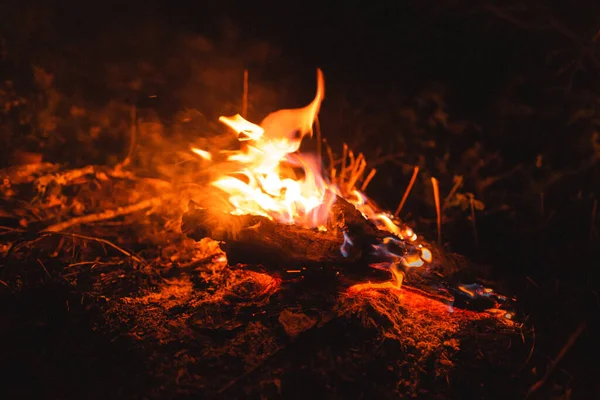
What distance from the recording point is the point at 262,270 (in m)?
2.35

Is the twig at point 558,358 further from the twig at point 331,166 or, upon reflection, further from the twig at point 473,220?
the twig at point 331,166

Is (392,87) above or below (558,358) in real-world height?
above

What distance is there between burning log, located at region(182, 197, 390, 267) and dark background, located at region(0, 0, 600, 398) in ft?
5.52

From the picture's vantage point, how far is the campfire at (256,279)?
1965 mm

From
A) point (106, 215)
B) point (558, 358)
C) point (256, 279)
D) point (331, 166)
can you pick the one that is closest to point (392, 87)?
point (331, 166)

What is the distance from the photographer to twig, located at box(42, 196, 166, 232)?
2875mm

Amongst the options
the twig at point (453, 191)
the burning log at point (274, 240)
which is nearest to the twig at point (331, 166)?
the twig at point (453, 191)

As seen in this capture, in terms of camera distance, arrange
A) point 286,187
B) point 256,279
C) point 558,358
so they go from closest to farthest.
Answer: point 558,358 < point 256,279 < point 286,187

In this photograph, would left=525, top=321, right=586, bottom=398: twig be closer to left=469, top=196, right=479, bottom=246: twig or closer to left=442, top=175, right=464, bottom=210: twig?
left=469, top=196, right=479, bottom=246: twig

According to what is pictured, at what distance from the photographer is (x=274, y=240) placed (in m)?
2.29

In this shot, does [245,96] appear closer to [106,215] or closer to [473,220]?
[106,215]

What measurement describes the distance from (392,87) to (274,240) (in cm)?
292

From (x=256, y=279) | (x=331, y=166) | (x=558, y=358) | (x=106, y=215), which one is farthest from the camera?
(x=331, y=166)

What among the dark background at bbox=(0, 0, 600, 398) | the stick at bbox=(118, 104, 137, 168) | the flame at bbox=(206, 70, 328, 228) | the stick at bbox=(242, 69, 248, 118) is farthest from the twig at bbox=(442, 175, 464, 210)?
the stick at bbox=(118, 104, 137, 168)
